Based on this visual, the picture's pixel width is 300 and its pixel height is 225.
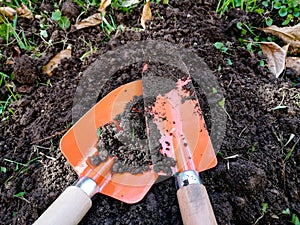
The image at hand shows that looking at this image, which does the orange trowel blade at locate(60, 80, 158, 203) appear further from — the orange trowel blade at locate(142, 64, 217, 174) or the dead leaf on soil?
the dead leaf on soil

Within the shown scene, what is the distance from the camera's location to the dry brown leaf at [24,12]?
5.83 ft


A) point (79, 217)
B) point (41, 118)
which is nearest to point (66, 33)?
point (41, 118)

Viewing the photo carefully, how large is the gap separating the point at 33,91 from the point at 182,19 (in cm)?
68

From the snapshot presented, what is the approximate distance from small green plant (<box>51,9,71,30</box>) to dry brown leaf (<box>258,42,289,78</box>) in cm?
84

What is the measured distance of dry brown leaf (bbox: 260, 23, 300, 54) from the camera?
5.29 feet

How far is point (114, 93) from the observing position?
1380 mm


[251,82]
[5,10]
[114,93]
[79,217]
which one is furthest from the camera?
[5,10]

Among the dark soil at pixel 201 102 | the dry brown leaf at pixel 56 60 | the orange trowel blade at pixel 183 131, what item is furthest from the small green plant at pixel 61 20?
the orange trowel blade at pixel 183 131

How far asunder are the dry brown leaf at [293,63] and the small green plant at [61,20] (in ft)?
3.12

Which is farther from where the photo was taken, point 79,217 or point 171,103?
point 171,103

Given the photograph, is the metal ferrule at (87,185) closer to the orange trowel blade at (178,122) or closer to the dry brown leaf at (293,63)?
the orange trowel blade at (178,122)

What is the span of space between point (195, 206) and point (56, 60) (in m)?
0.90

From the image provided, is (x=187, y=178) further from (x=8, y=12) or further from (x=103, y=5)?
(x=8, y=12)

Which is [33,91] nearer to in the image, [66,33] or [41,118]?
[41,118]
